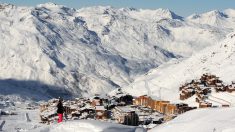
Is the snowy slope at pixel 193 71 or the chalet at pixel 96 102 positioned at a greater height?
the snowy slope at pixel 193 71

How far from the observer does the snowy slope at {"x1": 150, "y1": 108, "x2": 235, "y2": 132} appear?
21.2 metres

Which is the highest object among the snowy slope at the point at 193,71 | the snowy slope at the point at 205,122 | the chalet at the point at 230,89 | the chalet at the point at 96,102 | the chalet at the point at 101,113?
the snowy slope at the point at 193,71

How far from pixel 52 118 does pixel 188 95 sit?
105 ft

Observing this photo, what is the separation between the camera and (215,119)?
22.6 meters

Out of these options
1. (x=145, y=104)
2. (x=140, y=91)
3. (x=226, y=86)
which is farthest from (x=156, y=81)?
(x=226, y=86)

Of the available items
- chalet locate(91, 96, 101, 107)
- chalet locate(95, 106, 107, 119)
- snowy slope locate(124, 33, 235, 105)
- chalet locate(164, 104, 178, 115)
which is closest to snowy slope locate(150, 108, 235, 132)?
chalet locate(164, 104, 178, 115)

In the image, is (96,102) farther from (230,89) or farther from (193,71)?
(193,71)

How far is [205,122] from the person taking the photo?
872 inches

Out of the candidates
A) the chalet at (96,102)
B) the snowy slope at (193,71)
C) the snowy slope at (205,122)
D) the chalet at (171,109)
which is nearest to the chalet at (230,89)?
the chalet at (171,109)

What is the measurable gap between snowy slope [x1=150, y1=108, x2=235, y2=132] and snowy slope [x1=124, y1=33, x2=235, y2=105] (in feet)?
327

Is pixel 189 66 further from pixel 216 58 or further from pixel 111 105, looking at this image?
pixel 111 105

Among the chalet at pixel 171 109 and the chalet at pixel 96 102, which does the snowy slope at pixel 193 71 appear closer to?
the chalet at pixel 96 102

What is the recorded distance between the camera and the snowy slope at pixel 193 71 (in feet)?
448

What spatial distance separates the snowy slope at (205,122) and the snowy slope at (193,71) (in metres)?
99.8
